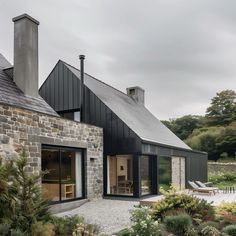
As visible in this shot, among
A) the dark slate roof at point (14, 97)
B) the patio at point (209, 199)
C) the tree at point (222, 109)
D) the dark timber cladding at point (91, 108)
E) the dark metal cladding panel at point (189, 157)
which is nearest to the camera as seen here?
the dark slate roof at point (14, 97)

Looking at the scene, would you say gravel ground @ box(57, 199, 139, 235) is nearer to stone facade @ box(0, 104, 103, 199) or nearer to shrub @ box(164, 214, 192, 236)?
stone facade @ box(0, 104, 103, 199)

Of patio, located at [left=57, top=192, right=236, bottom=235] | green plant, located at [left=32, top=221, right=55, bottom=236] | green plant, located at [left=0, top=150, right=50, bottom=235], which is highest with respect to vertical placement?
green plant, located at [left=0, top=150, right=50, bottom=235]

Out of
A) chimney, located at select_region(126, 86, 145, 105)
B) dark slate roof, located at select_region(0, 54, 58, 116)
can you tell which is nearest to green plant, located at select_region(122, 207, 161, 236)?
dark slate roof, located at select_region(0, 54, 58, 116)

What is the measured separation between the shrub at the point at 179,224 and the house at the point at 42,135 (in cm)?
477

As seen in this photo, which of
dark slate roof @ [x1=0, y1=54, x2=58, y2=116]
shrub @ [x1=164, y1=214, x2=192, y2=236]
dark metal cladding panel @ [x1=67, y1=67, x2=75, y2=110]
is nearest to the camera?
shrub @ [x1=164, y1=214, x2=192, y2=236]

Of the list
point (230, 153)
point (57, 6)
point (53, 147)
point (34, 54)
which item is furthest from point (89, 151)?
point (230, 153)

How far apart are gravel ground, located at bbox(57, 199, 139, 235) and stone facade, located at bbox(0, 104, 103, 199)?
1.06m

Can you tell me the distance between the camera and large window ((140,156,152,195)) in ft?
47.2

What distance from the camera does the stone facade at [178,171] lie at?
17.7 meters

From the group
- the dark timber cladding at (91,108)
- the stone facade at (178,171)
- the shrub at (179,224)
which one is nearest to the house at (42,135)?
the dark timber cladding at (91,108)

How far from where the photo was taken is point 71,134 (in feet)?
39.2

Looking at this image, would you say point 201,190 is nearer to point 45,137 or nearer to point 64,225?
point 45,137

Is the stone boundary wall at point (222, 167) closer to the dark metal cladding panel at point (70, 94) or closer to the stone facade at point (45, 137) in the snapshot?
the stone facade at point (45, 137)

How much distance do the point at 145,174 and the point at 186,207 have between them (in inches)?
263
